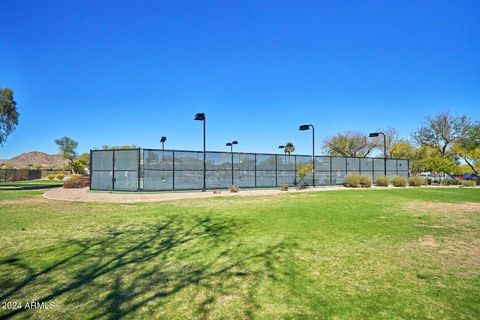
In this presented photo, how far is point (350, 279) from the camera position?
4.20 meters

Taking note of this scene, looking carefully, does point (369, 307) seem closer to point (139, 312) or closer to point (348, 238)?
point (139, 312)

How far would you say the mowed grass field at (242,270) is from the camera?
3.31 metres

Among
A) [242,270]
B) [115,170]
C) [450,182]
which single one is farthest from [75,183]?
[450,182]

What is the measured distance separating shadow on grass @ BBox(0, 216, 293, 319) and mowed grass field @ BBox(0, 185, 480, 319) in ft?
0.06

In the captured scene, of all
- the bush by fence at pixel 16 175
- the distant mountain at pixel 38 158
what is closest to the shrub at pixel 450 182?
the bush by fence at pixel 16 175

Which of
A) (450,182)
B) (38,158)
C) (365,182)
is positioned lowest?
(450,182)

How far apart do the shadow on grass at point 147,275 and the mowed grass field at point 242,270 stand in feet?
0.06

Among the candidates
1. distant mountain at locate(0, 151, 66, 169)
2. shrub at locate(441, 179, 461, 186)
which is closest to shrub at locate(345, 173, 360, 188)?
shrub at locate(441, 179, 461, 186)

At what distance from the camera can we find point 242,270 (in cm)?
455

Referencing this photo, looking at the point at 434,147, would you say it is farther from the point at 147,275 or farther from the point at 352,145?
the point at 147,275

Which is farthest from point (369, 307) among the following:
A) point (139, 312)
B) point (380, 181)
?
point (380, 181)

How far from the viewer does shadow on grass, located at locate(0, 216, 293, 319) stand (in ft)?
11.1

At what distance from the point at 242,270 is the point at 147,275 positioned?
1.51m

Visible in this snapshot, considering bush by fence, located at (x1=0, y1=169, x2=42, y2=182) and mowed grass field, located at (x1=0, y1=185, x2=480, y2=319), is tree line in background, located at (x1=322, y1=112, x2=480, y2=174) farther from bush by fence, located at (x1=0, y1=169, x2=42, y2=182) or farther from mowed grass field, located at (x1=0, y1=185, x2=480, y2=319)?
bush by fence, located at (x1=0, y1=169, x2=42, y2=182)
